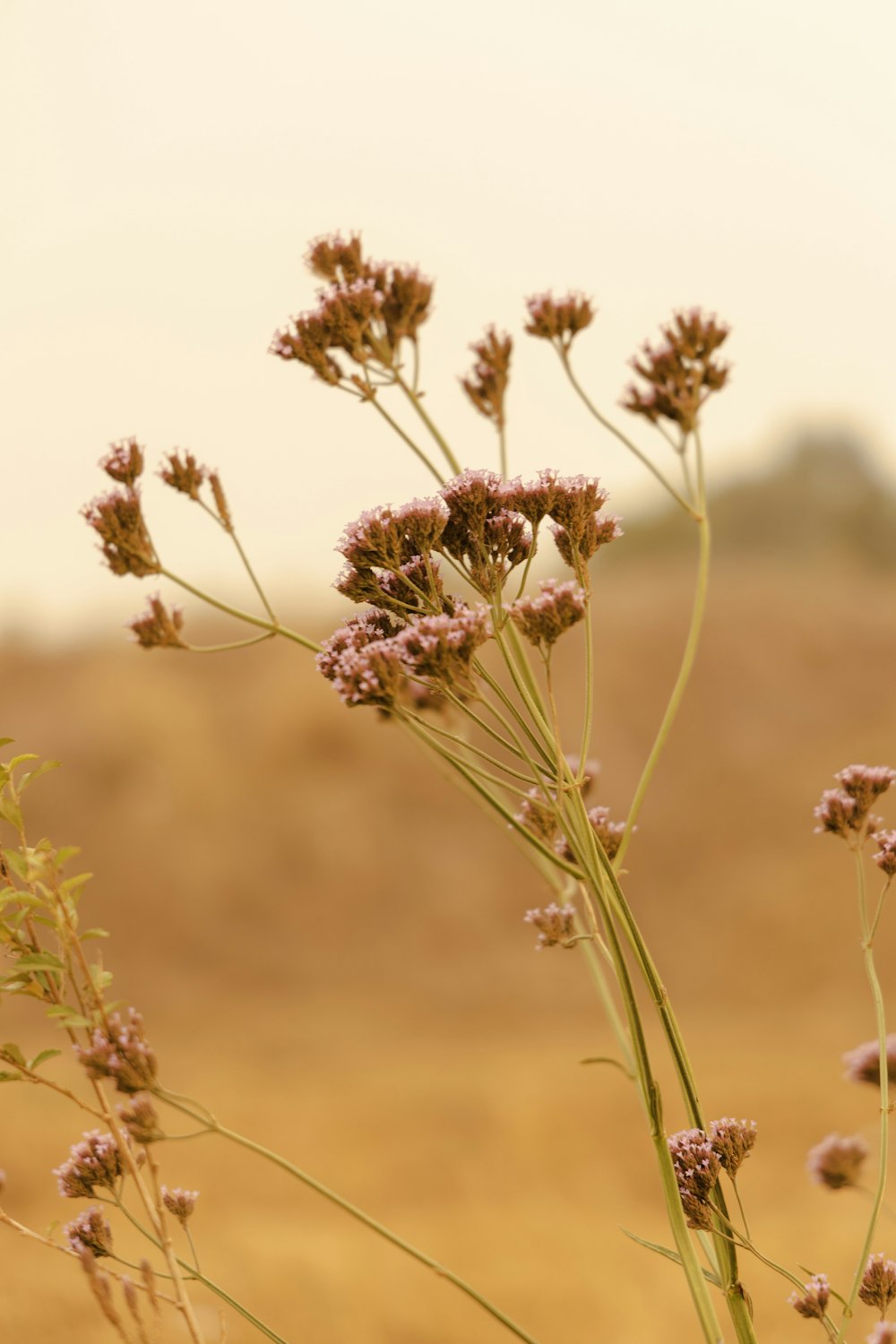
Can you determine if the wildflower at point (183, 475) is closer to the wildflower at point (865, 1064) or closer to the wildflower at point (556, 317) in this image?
the wildflower at point (556, 317)

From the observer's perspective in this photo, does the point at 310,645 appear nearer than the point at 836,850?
Yes

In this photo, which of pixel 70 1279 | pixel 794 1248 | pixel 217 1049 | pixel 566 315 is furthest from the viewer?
pixel 217 1049

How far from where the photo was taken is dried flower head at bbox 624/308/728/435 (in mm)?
1805

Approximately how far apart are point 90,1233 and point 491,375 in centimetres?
143

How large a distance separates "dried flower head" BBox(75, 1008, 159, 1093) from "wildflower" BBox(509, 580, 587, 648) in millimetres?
680

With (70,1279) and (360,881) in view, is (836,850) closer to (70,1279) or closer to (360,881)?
(360,881)

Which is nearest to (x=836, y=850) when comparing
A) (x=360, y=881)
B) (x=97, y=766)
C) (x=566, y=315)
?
(x=360, y=881)

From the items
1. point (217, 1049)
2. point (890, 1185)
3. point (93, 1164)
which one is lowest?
→ point (93, 1164)

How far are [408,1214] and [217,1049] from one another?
11.4 feet

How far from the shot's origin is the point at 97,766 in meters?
12.5

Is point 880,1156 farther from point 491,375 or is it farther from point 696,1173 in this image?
point 491,375

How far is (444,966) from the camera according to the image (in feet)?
36.9

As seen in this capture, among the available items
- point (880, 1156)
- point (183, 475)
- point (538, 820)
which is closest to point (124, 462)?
point (183, 475)

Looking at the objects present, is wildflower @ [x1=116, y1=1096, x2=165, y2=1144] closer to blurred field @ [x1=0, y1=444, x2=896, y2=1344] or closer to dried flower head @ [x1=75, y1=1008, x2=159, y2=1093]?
dried flower head @ [x1=75, y1=1008, x2=159, y2=1093]
